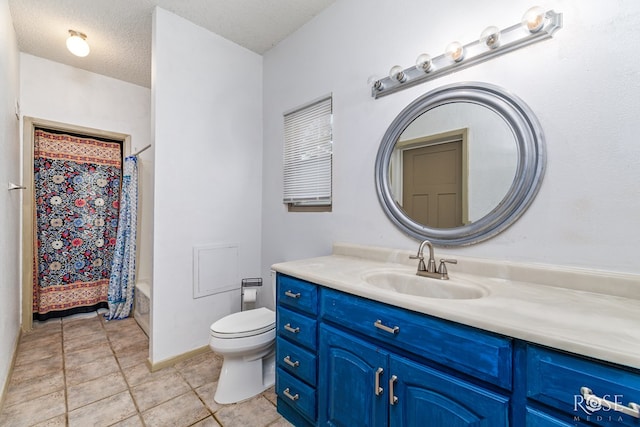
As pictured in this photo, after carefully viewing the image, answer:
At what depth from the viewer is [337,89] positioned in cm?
204

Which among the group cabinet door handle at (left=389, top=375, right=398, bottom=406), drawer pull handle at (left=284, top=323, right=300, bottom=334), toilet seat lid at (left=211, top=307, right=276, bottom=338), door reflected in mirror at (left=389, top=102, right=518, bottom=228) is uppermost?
door reflected in mirror at (left=389, top=102, right=518, bottom=228)

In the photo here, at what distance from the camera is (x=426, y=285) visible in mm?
1362

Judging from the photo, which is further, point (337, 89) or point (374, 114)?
point (337, 89)

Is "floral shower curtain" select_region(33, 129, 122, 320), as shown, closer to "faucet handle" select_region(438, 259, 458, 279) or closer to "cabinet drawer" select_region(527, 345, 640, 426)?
"faucet handle" select_region(438, 259, 458, 279)

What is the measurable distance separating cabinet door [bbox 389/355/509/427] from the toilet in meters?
0.97

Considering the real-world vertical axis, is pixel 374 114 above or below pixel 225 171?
above

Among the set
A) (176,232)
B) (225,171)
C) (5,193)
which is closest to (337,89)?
(225,171)

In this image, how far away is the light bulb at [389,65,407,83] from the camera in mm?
1619

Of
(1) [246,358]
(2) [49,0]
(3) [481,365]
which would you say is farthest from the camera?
(2) [49,0]

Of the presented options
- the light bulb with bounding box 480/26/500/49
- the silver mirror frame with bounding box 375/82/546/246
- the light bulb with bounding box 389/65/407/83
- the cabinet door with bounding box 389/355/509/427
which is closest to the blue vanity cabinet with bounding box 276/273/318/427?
the cabinet door with bounding box 389/355/509/427

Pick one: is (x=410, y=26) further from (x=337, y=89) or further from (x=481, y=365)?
(x=481, y=365)

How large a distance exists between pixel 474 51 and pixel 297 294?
151 cm

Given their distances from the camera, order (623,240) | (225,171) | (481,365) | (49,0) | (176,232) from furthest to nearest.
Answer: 1. (225,171)
2. (176,232)
3. (49,0)
4. (623,240)
5. (481,365)

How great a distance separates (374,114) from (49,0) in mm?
2461
